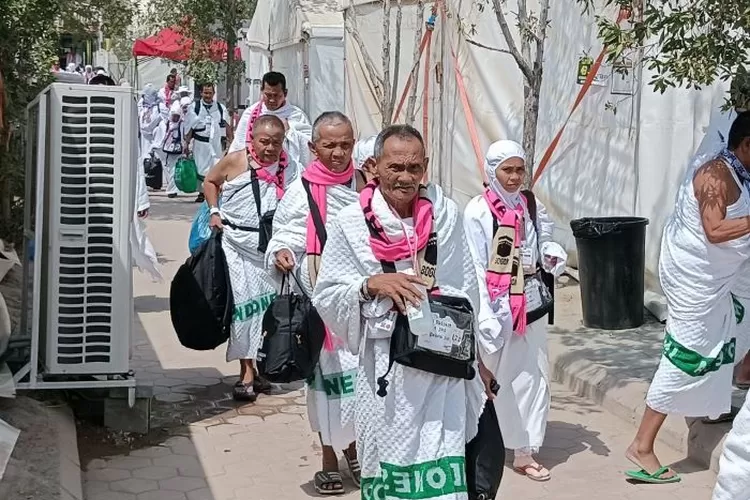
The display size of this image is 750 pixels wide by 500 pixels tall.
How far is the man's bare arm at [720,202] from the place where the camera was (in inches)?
198

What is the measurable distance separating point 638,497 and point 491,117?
278 inches

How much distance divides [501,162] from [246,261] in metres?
1.91

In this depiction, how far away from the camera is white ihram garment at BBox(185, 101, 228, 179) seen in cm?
1597

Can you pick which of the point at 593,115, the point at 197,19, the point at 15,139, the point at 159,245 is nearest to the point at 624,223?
the point at 593,115

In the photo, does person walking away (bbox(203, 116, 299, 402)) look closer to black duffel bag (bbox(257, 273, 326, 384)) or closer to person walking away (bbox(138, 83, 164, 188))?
black duffel bag (bbox(257, 273, 326, 384))

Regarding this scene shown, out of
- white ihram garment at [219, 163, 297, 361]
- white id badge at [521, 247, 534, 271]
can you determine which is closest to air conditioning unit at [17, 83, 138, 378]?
white ihram garment at [219, 163, 297, 361]

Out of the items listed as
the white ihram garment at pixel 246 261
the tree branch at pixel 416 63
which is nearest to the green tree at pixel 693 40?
the white ihram garment at pixel 246 261

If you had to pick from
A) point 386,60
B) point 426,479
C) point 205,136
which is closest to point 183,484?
point 426,479

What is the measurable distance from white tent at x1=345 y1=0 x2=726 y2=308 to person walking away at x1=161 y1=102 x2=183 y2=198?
4.57 m

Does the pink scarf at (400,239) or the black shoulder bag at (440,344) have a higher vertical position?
the pink scarf at (400,239)

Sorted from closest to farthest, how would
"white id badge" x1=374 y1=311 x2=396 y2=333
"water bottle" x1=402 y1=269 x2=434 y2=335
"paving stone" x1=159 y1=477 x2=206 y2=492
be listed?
"water bottle" x1=402 y1=269 x2=434 y2=335 < "white id badge" x1=374 y1=311 x2=396 y2=333 < "paving stone" x1=159 y1=477 x2=206 y2=492

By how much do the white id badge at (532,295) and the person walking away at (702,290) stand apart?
0.61 metres

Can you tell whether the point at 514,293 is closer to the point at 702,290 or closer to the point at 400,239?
the point at 702,290

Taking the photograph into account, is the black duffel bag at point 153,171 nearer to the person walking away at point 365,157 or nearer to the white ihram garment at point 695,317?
the person walking away at point 365,157
